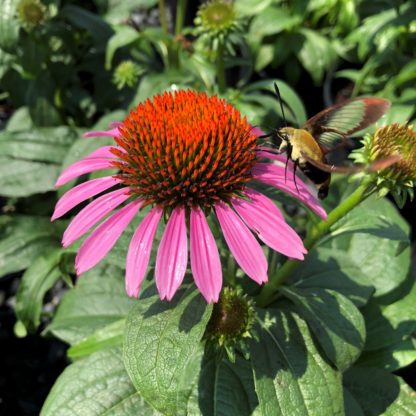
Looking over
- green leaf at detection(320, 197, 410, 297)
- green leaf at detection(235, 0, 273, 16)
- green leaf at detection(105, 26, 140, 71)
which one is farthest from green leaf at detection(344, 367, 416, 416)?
green leaf at detection(235, 0, 273, 16)

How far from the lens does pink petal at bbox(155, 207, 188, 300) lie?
0.86 metres

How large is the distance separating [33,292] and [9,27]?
0.84m

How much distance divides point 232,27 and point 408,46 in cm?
103

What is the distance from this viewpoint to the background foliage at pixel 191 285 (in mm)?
1019

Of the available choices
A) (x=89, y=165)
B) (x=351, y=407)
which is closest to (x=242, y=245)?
(x=89, y=165)

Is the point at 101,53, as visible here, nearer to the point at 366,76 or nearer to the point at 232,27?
the point at 232,27

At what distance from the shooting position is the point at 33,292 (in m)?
1.56

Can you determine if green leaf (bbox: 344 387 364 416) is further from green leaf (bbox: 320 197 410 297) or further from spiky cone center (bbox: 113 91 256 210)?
spiky cone center (bbox: 113 91 256 210)

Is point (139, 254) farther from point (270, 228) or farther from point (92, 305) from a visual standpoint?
point (92, 305)

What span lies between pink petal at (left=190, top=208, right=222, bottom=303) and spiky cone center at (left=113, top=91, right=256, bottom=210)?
0.14 ft

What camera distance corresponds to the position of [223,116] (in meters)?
0.98

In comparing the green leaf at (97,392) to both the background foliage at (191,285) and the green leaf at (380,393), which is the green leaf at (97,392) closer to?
the background foliage at (191,285)

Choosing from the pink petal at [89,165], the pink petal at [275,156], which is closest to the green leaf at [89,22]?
the pink petal at [89,165]

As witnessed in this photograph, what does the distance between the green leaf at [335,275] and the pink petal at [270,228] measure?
34 cm
